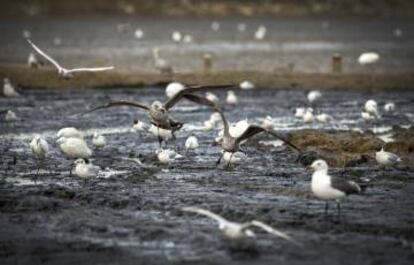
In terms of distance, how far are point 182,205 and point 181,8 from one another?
8007cm

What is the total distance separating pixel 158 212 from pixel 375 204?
2846 millimetres

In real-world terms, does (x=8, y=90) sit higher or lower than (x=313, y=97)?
lower

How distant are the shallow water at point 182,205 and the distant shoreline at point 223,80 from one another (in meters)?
10.2

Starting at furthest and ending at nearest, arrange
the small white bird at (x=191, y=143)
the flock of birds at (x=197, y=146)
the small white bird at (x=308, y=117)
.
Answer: the small white bird at (x=308, y=117) < the small white bird at (x=191, y=143) < the flock of birds at (x=197, y=146)

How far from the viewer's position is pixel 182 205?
49.0ft

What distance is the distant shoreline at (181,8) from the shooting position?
92.6 m

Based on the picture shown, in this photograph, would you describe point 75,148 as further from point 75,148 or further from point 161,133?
point 161,133

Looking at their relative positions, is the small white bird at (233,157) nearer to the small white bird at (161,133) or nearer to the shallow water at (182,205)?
the shallow water at (182,205)

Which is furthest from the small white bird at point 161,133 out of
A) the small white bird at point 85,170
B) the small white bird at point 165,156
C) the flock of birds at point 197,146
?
the small white bird at point 85,170

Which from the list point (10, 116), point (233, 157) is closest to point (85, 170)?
point (233, 157)

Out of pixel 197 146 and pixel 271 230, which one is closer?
pixel 271 230

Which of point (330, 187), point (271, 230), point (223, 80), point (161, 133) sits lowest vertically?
point (271, 230)

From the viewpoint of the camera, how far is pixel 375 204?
586 inches

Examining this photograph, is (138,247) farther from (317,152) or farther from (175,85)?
(175,85)
